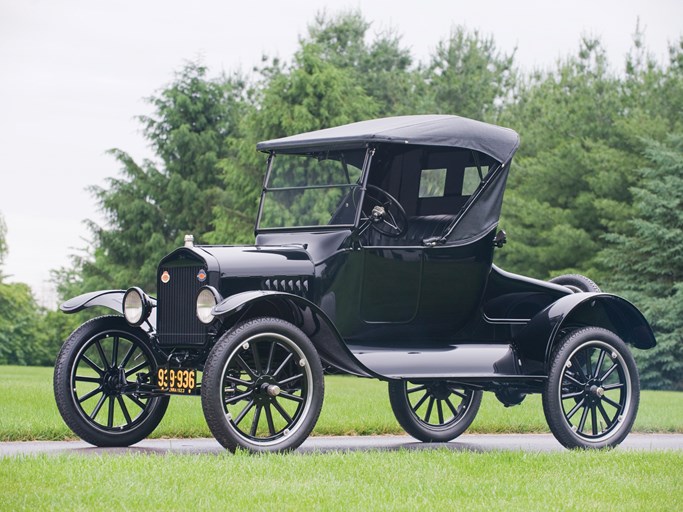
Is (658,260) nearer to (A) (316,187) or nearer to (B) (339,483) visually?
(A) (316,187)

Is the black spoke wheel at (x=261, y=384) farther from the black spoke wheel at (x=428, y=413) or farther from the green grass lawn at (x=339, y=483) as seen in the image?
the black spoke wheel at (x=428, y=413)

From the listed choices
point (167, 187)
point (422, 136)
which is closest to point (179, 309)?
point (422, 136)

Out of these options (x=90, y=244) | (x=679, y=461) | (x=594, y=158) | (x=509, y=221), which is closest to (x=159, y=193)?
(x=90, y=244)

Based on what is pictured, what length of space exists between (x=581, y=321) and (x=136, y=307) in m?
3.95

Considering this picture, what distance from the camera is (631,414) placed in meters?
9.86

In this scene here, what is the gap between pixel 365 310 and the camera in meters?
9.26

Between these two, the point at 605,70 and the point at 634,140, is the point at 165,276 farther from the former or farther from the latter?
the point at 605,70

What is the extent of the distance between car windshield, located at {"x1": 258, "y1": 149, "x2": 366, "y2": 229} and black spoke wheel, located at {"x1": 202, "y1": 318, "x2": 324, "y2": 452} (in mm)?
1505

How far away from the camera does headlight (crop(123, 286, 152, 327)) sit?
9172mm

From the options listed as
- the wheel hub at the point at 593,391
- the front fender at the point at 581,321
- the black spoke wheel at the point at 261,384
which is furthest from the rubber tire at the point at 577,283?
the black spoke wheel at the point at 261,384

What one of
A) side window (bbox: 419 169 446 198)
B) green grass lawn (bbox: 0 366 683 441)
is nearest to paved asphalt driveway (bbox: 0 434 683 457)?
green grass lawn (bbox: 0 366 683 441)

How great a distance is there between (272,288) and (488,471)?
7.60 feet

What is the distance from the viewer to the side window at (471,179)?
1011 cm

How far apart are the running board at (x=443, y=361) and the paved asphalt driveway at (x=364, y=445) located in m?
0.69
